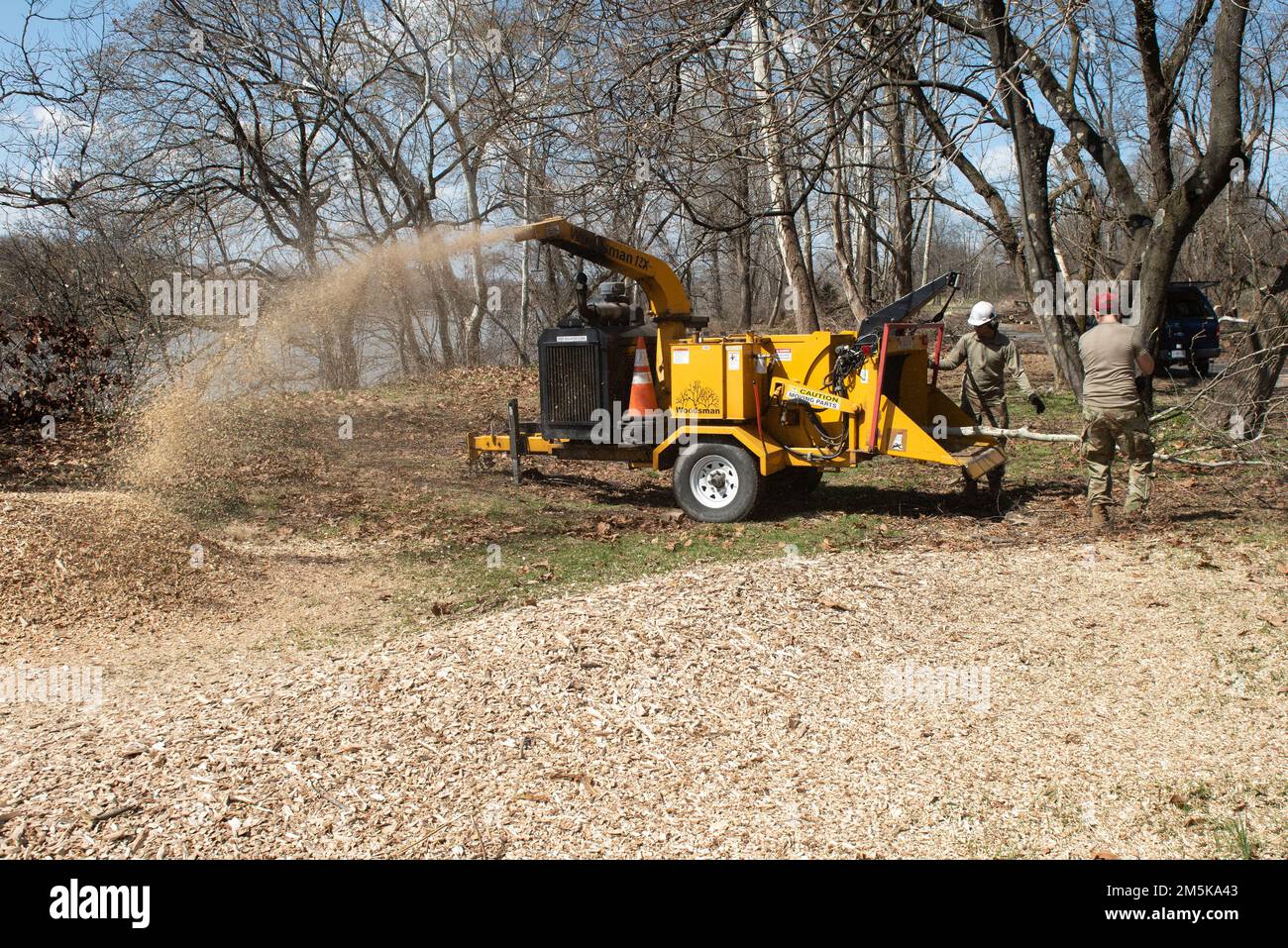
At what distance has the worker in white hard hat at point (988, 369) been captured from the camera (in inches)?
401

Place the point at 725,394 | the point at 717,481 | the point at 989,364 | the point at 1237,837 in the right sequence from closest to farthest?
the point at 1237,837 → the point at 725,394 → the point at 717,481 → the point at 989,364

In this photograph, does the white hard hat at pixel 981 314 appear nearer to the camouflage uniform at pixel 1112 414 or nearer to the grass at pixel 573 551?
the camouflage uniform at pixel 1112 414

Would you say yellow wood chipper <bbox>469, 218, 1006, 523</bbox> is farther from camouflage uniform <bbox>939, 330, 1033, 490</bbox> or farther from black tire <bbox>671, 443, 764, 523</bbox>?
camouflage uniform <bbox>939, 330, 1033, 490</bbox>

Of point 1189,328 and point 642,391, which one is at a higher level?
point 1189,328

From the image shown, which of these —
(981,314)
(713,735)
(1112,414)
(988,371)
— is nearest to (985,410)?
(988,371)

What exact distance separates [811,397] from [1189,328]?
1540cm

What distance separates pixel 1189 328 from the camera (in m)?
21.0

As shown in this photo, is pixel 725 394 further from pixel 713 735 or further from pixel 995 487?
pixel 713 735

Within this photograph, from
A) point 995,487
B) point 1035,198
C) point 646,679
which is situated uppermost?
point 1035,198

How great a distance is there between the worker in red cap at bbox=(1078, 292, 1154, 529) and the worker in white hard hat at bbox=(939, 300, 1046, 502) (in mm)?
1337

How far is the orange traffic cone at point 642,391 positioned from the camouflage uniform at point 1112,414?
13.3ft

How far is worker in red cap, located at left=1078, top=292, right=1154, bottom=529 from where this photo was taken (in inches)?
337

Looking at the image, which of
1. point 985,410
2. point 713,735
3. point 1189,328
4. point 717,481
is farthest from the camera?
point 1189,328

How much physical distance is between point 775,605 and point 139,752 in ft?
12.8
